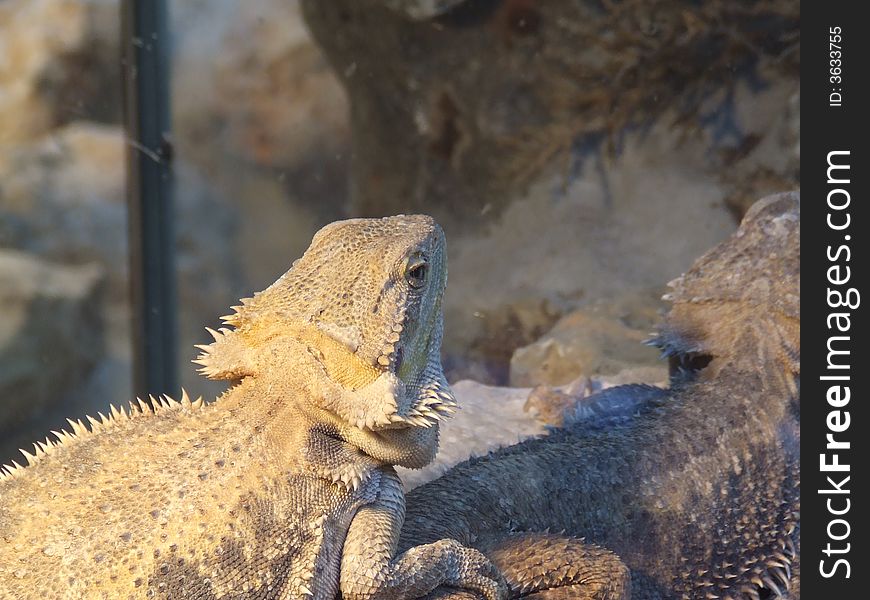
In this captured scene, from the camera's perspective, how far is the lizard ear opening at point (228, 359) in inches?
66.8

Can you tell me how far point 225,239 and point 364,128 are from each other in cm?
91

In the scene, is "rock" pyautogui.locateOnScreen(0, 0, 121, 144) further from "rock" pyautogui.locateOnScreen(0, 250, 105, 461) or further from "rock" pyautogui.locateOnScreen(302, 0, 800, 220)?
"rock" pyautogui.locateOnScreen(302, 0, 800, 220)

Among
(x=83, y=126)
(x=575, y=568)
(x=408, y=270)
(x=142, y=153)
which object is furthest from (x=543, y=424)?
(x=83, y=126)

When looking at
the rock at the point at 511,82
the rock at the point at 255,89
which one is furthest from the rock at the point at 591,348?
the rock at the point at 255,89

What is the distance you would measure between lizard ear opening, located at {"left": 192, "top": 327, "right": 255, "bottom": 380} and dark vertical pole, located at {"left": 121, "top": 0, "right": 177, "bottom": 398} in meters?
2.81

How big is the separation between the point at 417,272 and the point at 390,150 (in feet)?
8.85

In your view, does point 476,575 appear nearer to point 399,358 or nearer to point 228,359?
point 399,358

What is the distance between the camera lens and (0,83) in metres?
4.36

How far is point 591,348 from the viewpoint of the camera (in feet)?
12.5

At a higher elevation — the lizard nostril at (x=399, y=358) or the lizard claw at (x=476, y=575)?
the lizard nostril at (x=399, y=358)

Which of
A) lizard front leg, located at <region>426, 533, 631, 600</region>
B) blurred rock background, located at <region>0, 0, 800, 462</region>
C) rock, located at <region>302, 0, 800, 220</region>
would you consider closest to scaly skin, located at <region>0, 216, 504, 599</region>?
lizard front leg, located at <region>426, 533, 631, 600</region>

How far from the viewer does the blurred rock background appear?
4.18 metres

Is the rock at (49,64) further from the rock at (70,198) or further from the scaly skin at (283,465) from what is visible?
the scaly skin at (283,465)

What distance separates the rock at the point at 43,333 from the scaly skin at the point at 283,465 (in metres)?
3.02
